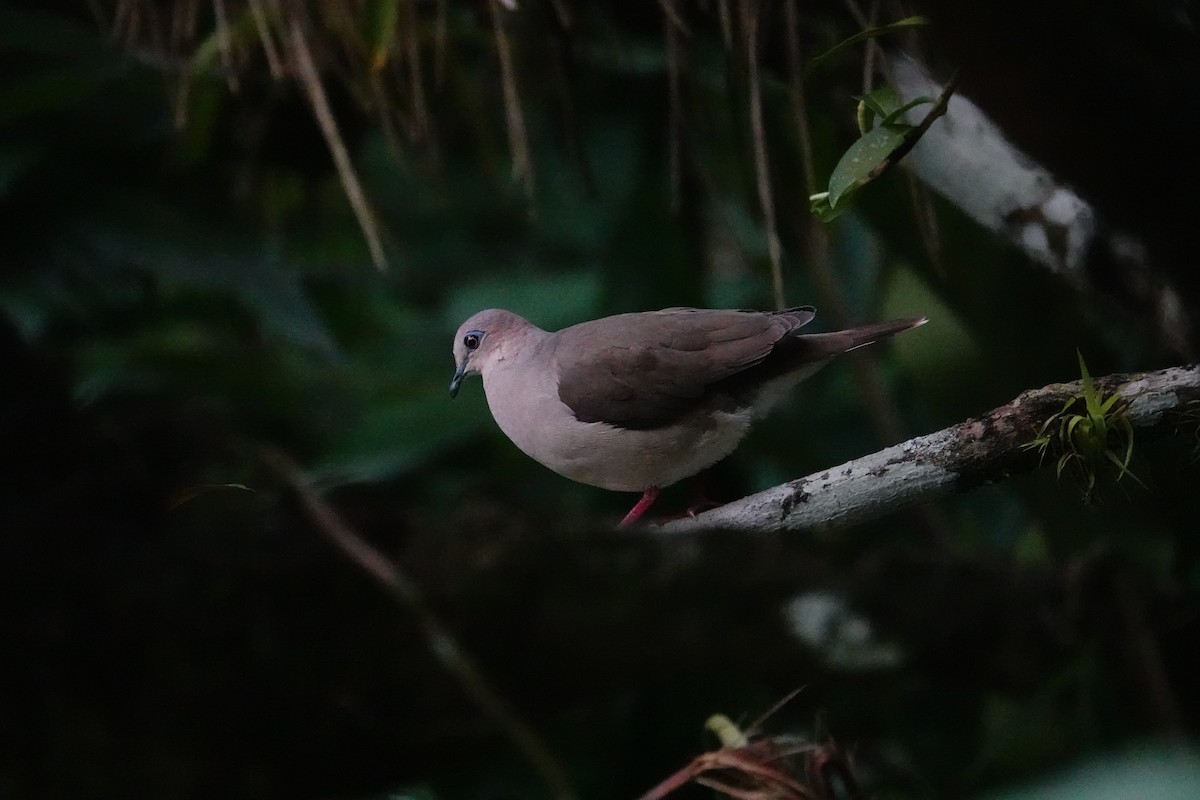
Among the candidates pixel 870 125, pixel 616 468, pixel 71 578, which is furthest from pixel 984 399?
pixel 71 578

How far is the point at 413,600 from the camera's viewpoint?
1.53 m

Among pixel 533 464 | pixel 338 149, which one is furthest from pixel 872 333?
pixel 533 464

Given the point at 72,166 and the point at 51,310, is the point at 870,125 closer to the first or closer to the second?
the point at 51,310

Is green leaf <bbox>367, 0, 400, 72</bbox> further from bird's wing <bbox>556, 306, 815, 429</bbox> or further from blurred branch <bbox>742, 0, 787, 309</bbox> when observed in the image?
bird's wing <bbox>556, 306, 815, 429</bbox>

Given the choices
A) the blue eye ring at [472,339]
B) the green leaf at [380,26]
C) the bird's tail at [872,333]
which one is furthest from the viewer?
the green leaf at [380,26]

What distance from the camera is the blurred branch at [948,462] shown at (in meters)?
1.49

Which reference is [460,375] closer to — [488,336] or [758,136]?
[488,336]

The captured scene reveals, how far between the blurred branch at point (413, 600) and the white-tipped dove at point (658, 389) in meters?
0.26

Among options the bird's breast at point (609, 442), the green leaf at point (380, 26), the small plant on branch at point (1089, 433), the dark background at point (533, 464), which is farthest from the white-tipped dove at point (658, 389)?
the green leaf at point (380, 26)

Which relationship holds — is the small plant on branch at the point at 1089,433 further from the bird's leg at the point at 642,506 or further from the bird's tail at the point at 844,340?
the bird's leg at the point at 642,506

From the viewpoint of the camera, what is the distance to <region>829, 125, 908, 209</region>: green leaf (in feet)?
5.02

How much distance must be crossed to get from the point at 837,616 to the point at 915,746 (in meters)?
0.84

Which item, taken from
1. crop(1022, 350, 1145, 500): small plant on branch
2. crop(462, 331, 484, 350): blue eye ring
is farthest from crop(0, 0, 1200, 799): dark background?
crop(462, 331, 484, 350): blue eye ring

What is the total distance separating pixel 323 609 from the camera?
154 cm
